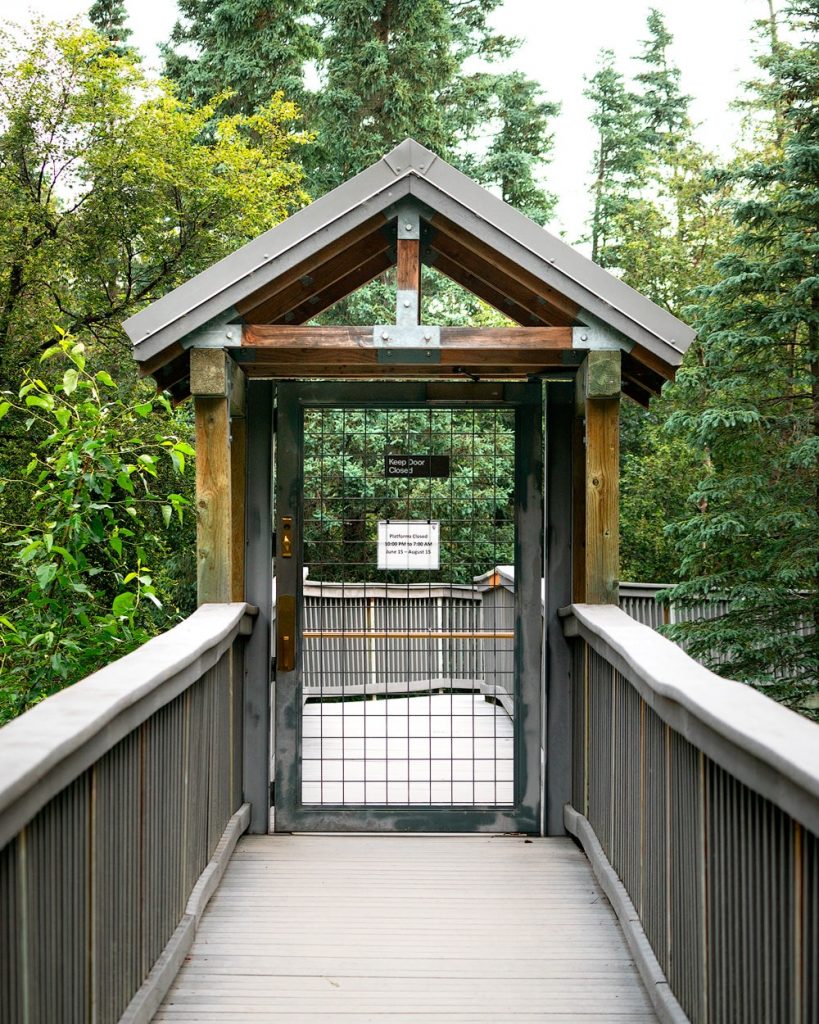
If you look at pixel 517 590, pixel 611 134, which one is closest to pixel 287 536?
pixel 517 590

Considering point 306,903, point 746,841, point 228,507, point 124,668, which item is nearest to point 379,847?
point 306,903

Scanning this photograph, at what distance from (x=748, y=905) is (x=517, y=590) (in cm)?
349

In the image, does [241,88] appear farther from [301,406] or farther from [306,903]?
[306,903]

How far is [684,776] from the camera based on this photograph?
3.12 m

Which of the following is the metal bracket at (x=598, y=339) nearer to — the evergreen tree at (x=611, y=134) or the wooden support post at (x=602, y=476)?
the wooden support post at (x=602, y=476)

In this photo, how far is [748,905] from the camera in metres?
2.45

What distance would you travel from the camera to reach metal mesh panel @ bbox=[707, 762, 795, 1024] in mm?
2168

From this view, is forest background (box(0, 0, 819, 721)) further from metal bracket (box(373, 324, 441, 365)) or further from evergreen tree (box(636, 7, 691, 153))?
evergreen tree (box(636, 7, 691, 153))

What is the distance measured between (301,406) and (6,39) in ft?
39.5

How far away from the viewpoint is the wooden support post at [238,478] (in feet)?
18.7

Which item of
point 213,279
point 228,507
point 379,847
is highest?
point 213,279

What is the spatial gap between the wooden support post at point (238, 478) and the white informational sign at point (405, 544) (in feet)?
2.25

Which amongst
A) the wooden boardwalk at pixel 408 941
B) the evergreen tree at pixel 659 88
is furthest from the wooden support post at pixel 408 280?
the evergreen tree at pixel 659 88

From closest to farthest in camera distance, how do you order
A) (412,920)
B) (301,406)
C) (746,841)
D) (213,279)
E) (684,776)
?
(746,841) < (684,776) < (412,920) < (213,279) < (301,406)
